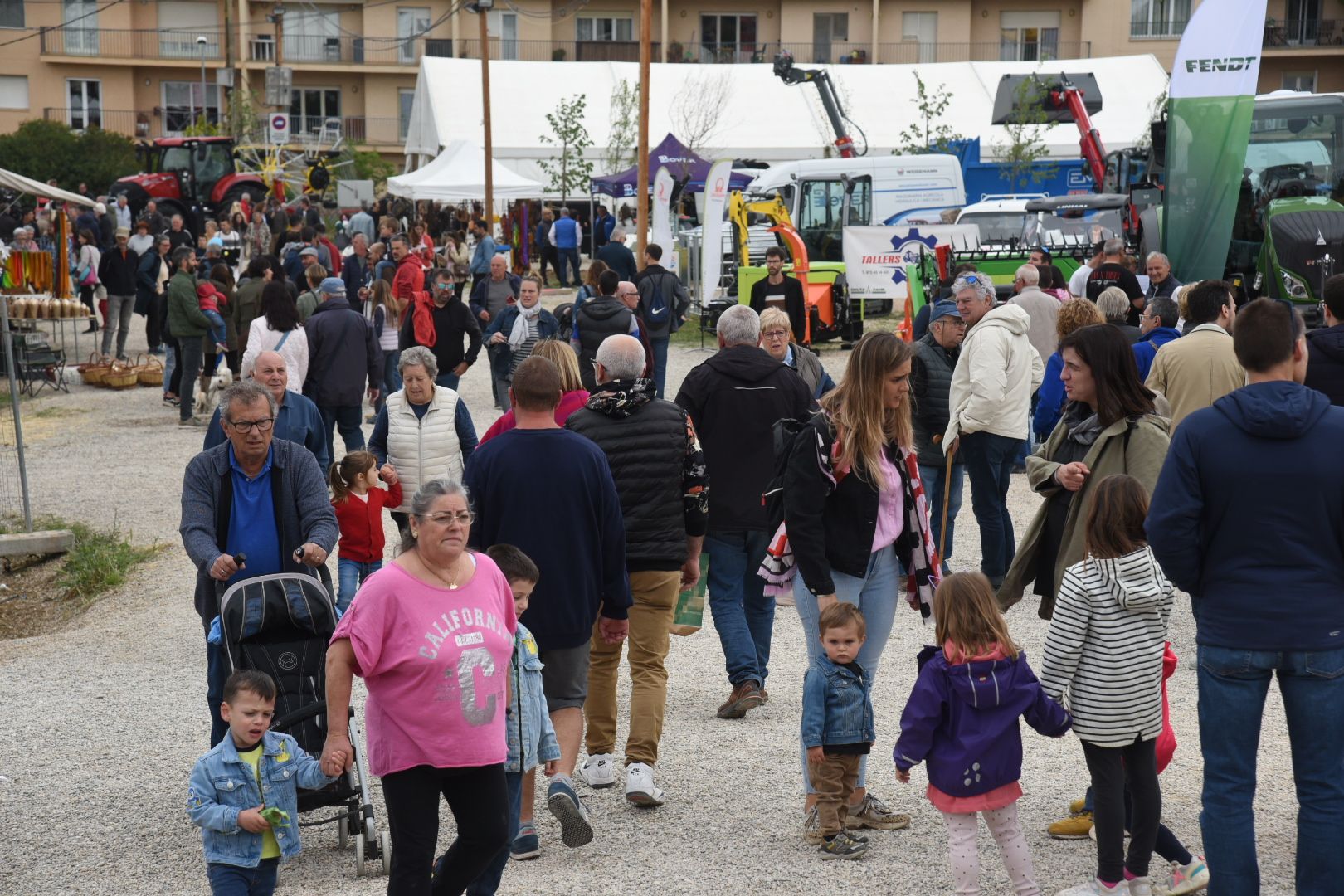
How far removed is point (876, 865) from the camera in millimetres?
5148

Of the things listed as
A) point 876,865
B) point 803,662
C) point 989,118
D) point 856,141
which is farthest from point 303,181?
point 876,865

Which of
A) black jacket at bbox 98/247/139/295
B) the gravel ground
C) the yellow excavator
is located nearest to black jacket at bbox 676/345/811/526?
the gravel ground

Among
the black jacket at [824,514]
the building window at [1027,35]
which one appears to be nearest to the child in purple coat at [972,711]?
the black jacket at [824,514]

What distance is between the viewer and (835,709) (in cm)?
505

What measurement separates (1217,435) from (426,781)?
240cm

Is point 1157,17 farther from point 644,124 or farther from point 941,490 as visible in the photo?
point 941,490

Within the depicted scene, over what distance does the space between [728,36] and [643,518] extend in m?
54.4

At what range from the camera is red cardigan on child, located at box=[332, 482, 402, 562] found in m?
7.95

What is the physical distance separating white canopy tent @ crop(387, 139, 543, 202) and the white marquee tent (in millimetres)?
5469

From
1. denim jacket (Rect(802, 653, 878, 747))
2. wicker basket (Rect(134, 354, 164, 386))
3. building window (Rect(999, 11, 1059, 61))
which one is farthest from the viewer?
building window (Rect(999, 11, 1059, 61))

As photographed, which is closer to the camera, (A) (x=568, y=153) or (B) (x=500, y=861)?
(B) (x=500, y=861)

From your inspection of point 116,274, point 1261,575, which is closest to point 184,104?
point 116,274

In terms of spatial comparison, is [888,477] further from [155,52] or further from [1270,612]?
[155,52]

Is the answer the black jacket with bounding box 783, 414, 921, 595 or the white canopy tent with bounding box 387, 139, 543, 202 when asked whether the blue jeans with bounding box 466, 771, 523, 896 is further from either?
the white canopy tent with bounding box 387, 139, 543, 202
